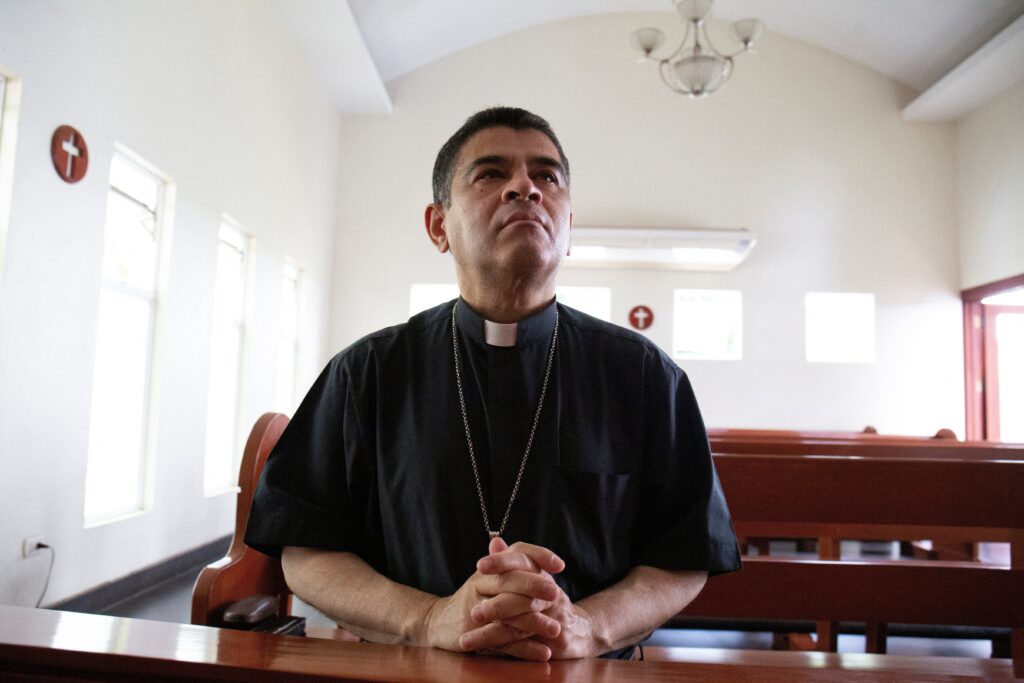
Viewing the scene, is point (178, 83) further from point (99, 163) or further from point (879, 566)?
point (879, 566)

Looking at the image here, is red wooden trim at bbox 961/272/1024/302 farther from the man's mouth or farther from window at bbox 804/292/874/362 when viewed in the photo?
the man's mouth

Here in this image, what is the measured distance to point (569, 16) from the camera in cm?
822

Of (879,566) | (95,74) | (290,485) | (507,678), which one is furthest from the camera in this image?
(95,74)

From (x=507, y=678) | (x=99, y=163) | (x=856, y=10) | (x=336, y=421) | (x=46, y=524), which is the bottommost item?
(x=46, y=524)

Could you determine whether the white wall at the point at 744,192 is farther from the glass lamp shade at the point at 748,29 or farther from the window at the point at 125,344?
the window at the point at 125,344

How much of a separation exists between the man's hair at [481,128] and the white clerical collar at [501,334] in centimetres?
29

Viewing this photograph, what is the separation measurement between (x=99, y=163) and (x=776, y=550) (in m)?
5.42

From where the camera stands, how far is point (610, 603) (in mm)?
1148

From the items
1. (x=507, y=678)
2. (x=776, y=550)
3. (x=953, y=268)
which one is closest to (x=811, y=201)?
(x=953, y=268)

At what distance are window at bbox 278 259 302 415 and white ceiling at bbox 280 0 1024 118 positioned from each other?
2.09 m

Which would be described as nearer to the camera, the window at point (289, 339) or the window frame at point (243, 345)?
the window frame at point (243, 345)

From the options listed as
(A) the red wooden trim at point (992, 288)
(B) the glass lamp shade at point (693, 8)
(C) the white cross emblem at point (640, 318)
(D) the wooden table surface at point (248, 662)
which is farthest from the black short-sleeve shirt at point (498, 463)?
(A) the red wooden trim at point (992, 288)

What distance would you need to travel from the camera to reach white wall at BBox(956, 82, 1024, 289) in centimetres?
688

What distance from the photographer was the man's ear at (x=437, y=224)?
1.55m
